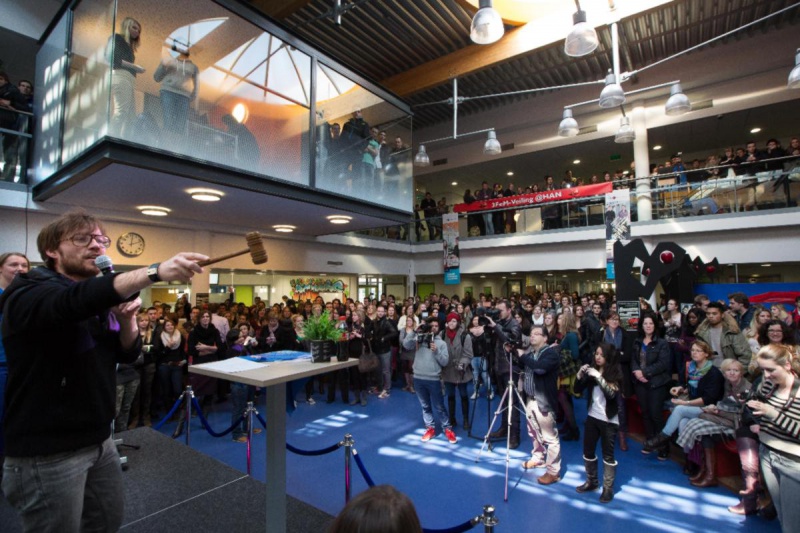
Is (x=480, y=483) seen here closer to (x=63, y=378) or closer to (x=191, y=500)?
(x=191, y=500)

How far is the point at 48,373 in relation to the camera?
156 centimetres

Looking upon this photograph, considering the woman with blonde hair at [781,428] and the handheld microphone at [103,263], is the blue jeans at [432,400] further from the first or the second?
the handheld microphone at [103,263]

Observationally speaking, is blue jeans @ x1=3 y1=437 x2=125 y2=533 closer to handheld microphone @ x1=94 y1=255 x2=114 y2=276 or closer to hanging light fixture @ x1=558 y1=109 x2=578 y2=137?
handheld microphone @ x1=94 y1=255 x2=114 y2=276

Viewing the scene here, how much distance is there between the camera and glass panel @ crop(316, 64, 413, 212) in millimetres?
7051

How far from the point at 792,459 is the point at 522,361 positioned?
8.01ft

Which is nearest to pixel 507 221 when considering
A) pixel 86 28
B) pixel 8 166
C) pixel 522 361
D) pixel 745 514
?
pixel 522 361

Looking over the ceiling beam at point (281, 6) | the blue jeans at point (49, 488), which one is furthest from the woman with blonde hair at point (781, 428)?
the ceiling beam at point (281, 6)

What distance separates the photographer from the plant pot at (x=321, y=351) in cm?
245

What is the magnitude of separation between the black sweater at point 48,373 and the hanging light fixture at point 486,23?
5.30 metres

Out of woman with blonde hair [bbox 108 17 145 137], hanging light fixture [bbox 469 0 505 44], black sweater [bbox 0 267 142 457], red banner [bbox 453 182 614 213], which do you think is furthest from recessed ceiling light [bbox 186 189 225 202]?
red banner [bbox 453 182 614 213]

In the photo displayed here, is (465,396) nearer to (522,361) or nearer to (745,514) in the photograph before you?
(522,361)

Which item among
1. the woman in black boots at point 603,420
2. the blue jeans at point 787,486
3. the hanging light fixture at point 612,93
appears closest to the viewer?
the blue jeans at point 787,486

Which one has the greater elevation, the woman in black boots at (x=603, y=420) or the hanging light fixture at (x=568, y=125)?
the hanging light fixture at (x=568, y=125)

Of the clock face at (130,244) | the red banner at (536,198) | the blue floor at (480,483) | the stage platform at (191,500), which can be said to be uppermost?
the red banner at (536,198)
